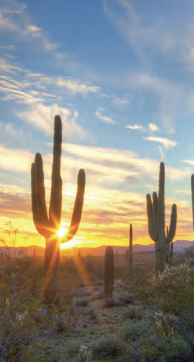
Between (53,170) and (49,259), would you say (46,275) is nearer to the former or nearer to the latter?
(49,259)

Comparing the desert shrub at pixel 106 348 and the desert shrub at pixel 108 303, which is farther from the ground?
the desert shrub at pixel 106 348

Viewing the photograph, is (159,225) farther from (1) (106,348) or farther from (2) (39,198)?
(1) (106,348)

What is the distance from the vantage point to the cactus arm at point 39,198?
46.2 feet

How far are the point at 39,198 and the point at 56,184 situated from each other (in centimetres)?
104

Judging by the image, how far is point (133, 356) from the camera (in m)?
7.36

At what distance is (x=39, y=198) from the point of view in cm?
1422

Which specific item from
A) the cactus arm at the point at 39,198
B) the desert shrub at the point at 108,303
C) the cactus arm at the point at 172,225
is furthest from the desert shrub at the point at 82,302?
the cactus arm at the point at 172,225

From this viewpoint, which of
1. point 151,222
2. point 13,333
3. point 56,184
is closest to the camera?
point 13,333

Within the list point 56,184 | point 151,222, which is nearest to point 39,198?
point 56,184

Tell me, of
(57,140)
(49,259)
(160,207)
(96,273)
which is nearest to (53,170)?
(57,140)

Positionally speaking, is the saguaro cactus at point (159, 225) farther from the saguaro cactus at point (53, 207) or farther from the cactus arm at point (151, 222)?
the saguaro cactus at point (53, 207)

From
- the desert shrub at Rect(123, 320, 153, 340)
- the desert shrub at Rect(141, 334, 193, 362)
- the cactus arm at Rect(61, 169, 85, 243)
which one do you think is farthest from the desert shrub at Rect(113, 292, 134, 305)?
the desert shrub at Rect(141, 334, 193, 362)

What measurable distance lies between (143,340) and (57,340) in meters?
3.07

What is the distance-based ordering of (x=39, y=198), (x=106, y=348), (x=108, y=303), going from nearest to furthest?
(x=106, y=348), (x=39, y=198), (x=108, y=303)
